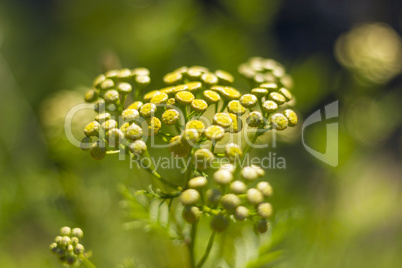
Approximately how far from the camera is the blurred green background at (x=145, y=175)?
2.10 meters

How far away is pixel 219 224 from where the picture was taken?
1.16 m

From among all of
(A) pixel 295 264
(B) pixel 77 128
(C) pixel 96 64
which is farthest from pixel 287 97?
(C) pixel 96 64

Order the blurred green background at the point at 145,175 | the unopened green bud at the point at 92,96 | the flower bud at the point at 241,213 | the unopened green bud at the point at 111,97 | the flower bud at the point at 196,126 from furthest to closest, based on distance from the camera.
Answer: the blurred green background at the point at 145,175
the unopened green bud at the point at 92,96
the unopened green bud at the point at 111,97
the flower bud at the point at 196,126
the flower bud at the point at 241,213

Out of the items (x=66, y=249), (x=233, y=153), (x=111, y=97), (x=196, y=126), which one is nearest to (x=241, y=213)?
(x=233, y=153)

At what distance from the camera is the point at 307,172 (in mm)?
3545

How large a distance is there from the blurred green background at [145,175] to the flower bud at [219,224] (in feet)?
1.78

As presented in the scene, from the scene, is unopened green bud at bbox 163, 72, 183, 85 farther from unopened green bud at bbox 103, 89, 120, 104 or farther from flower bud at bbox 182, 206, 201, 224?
flower bud at bbox 182, 206, 201, 224

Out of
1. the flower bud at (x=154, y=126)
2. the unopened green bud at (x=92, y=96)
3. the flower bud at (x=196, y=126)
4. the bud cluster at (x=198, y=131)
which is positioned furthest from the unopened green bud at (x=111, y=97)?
the flower bud at (x=196, y=126)

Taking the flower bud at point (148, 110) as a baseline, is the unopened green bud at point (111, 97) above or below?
above

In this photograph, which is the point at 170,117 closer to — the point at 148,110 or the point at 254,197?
the point at 148,110

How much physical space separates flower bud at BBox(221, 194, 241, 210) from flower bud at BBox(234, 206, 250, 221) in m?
0.01

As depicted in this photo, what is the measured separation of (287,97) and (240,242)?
2.26 ft

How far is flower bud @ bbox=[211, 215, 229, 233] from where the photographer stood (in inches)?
45.6

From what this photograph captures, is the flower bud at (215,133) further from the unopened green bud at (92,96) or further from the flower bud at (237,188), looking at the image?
the unopened green bud at (92,96)
